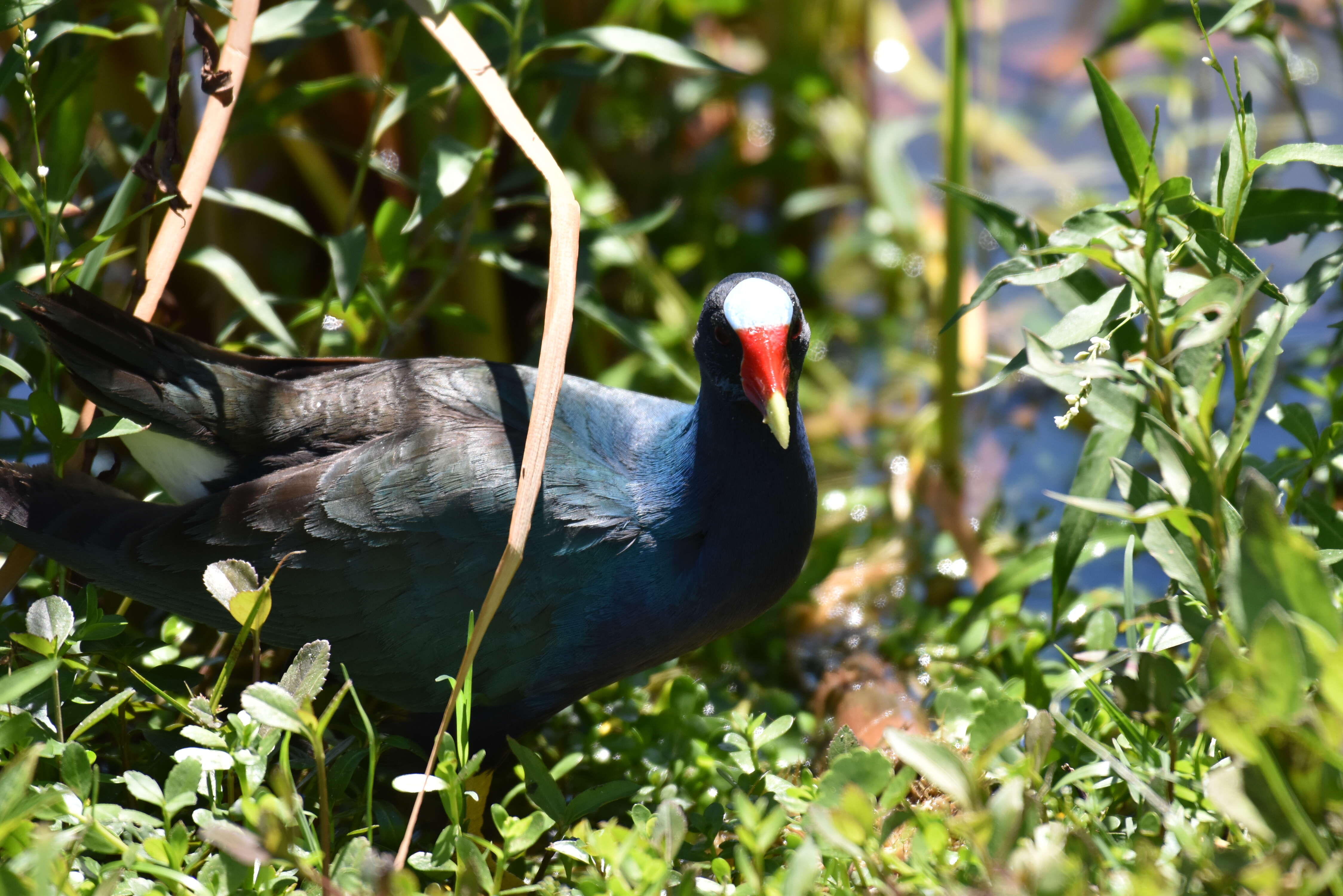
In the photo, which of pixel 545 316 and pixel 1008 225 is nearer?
pixel 545 316

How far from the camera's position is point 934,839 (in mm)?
1189

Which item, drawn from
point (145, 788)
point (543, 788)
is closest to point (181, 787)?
point (145, 788)

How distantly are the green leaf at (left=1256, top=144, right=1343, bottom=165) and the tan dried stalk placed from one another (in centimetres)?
144

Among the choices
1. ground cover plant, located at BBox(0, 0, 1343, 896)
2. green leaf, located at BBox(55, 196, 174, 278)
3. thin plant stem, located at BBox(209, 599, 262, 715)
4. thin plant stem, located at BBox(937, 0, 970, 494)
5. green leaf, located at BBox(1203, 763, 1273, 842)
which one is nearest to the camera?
green leaf, located at BBox(1203, 763, 1273, 842)

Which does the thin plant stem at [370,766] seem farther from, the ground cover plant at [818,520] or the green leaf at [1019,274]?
the green leaf at [1019,274]

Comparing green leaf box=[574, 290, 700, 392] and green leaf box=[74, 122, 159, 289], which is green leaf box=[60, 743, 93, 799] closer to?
green leaf box=[74, 122, 159, 289]

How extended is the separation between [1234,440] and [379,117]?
1.52 m

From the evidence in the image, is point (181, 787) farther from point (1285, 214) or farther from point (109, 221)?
point (1285, 214)

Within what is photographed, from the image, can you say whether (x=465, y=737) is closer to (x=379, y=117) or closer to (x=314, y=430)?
(x=314, y=430)

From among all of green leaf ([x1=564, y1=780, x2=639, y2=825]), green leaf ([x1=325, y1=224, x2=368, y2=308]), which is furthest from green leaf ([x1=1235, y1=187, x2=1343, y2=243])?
green leaf ([x1=325, y1=224, x2=368, y2=308])

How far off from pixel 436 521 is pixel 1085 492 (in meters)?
0.96

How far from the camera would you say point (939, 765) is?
109 cm

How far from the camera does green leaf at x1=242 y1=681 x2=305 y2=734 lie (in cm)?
123

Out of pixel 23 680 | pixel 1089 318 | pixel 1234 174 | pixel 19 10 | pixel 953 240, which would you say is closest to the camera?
pixel 23 680
